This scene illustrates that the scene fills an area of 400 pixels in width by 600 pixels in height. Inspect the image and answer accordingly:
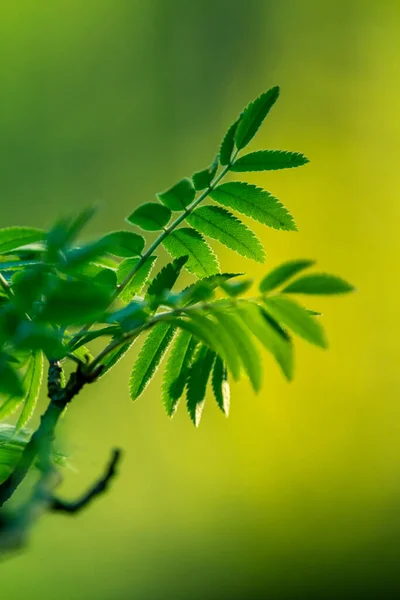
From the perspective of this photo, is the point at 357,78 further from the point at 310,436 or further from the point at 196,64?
the point at 310,436

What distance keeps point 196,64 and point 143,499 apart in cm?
376

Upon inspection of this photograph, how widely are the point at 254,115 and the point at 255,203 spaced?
5.2 inches

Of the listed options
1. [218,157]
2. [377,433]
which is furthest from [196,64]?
[218,157]

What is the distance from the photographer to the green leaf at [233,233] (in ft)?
3.90

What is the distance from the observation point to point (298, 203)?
6562 mm

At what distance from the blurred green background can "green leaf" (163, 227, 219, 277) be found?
14.9 ft

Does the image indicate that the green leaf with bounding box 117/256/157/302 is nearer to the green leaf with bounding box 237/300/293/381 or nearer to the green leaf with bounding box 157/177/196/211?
the green leaf with bounding box 157/177/196/211

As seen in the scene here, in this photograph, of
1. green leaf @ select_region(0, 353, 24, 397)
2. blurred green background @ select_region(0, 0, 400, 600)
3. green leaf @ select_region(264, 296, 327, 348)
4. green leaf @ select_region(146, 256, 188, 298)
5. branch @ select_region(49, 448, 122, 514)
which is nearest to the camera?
branch @ select_region(49, 448, 122, 514)

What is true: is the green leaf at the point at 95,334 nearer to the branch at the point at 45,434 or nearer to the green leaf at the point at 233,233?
the branch at the point at 45,434

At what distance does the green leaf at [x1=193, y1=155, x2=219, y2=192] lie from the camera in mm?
1165

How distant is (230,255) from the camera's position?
6.41m

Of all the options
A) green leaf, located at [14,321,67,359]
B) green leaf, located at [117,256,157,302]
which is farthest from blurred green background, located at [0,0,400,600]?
green leaf, located at [14,321,67,359]

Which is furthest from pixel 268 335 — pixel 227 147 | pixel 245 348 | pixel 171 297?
pixel 227 147

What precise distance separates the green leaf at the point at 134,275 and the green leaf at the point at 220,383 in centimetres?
19
